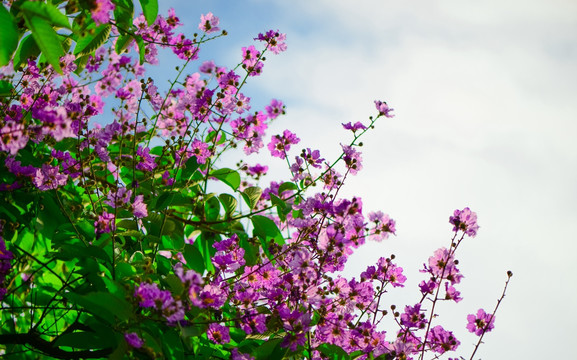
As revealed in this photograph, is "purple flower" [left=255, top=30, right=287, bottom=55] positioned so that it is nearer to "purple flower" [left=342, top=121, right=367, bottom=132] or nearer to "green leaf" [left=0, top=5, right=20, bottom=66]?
"purple flower" [left=342, top=121, right=367, bottom=132]

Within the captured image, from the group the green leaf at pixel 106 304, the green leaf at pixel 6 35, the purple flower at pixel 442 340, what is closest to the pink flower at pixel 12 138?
the green leaf at pixel 6 35

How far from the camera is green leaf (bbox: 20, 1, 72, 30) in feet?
4.77

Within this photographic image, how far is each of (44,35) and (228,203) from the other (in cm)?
146

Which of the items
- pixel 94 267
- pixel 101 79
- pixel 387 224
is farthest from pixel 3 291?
pixel 387 224

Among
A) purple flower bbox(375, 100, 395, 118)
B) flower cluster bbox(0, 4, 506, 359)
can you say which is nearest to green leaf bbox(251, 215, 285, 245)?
flower cluster bbox(0, 4, 506, 359)

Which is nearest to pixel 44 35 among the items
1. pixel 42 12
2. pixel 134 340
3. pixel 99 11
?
pixel 42 12

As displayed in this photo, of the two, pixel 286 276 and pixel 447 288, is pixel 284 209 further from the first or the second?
pixel 447 288

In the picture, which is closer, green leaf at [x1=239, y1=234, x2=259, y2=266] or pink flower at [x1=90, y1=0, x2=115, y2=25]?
pink flower at [x1=90, y1=0, x2=115, y2=25]

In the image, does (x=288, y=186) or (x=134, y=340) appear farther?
(x=288, y=186)

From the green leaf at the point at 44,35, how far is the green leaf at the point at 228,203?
1.34m

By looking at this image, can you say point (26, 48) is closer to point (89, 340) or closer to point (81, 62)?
point (81, 62)

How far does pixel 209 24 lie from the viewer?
3096 mm

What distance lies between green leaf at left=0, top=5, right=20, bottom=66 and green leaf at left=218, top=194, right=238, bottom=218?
1.47 meters

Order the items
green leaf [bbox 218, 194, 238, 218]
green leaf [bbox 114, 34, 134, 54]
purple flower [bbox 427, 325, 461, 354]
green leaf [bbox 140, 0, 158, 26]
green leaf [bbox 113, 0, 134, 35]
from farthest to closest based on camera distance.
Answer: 1. green leaf [bbox 218, 194, 238, 218]
2. purple flower [bbox 427, 325, 461, 354]
3. green leaf [bbox 114, 34, 134, 54]
4. green leaf [bbox 113, 0, 134, 35]
5. green leaf [bbox 140, 0, 158, 26]
